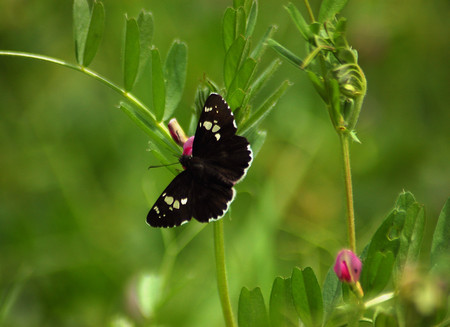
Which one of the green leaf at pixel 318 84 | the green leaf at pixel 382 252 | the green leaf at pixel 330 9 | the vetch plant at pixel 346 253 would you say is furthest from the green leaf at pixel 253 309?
the green leaf at pixel 330 9

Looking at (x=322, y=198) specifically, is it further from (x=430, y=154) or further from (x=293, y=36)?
(x=293, y=36)

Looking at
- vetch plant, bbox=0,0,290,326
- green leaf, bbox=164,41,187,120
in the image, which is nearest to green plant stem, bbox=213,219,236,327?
vetch plant, bbox=0,0,290,326

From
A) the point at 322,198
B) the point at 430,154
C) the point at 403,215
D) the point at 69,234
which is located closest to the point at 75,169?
the point at 69,234

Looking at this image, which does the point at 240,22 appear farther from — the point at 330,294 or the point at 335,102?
the point at 330,294

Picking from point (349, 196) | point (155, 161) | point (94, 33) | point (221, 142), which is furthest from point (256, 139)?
point (155, 161)

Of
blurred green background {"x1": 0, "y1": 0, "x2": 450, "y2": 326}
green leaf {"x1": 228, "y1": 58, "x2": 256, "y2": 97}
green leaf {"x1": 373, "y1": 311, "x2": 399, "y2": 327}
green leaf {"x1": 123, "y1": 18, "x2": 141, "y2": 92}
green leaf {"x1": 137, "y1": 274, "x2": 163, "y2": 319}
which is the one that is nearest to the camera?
green leaf {"x1": 373, "y1": 311, "x2": 399, "y2": 327}

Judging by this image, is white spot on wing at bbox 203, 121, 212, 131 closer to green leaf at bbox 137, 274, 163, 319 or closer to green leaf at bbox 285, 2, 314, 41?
green leaf at bbox 285, 2, 314, 41
